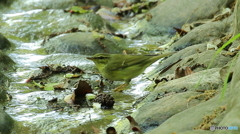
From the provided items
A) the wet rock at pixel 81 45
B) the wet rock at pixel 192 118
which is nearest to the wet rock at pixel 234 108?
the wet rock at pixel 192 118

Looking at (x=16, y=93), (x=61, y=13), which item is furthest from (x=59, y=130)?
(x=61, y=13)

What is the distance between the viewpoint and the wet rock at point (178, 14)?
830cm

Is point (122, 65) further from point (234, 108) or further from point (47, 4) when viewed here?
point (47, 4)

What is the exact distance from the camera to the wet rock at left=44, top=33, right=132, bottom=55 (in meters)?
7.46

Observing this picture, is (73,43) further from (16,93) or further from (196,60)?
(196,60)

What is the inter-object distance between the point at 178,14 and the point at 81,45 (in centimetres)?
238

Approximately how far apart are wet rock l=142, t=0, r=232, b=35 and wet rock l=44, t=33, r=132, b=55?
131 cm

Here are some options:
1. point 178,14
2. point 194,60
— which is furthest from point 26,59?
point 178,14

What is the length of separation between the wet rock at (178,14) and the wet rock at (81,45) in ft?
4.31

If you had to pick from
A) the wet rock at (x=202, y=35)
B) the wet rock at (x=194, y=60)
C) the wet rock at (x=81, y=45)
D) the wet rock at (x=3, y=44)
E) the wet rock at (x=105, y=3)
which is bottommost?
the wet rock at (x=194, y=60)

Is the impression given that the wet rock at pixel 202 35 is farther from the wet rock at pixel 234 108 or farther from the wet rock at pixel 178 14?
the wet rock at pixel 234 108

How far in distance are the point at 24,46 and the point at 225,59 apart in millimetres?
4628

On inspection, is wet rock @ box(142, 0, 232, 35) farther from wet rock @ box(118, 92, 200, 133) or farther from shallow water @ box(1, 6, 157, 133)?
wet rock @ box(118, 92, 200, 133)

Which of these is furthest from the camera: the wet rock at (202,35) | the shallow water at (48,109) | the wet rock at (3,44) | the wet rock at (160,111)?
the wet rock at (3,44)
